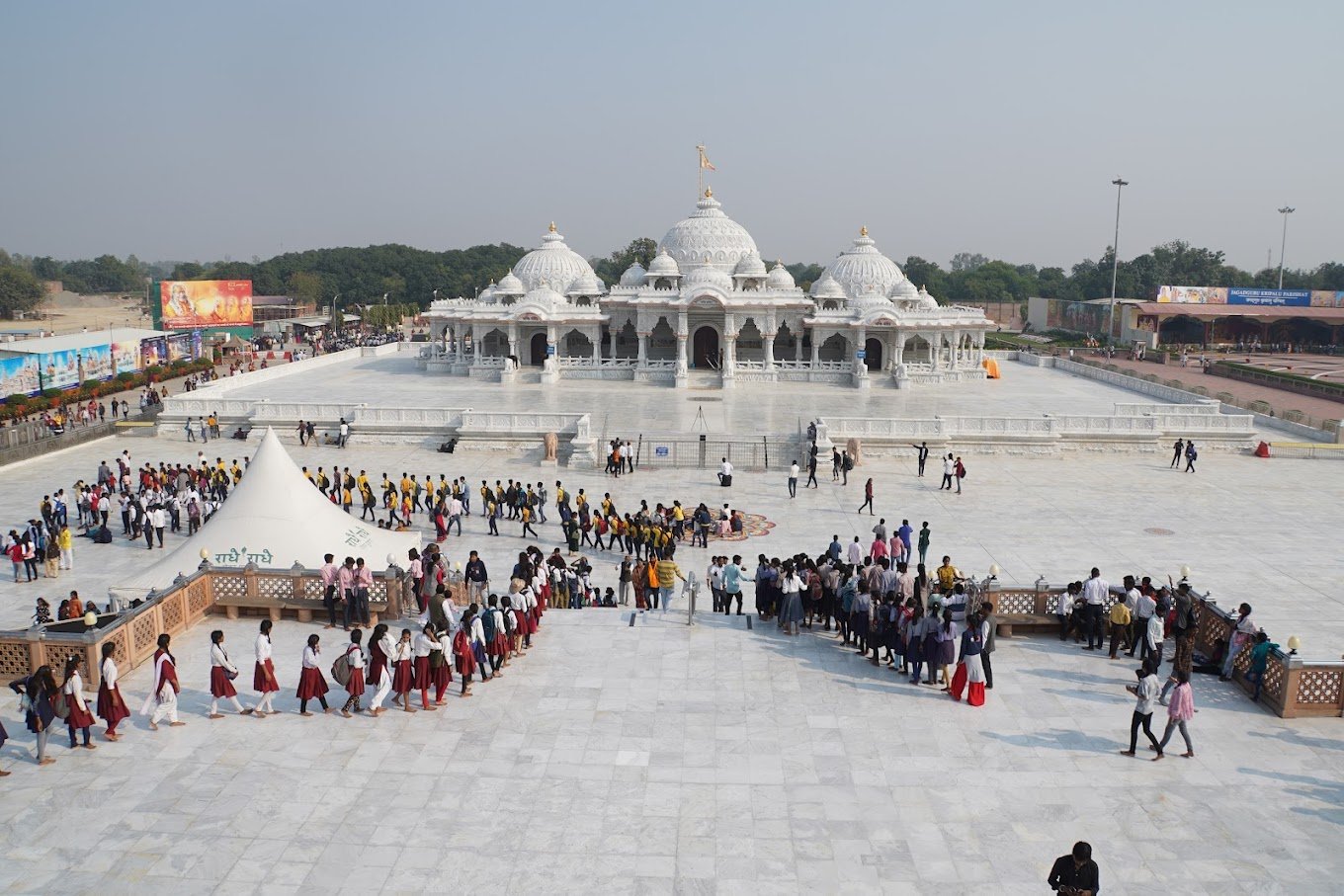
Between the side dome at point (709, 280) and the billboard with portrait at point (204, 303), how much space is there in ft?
93.0

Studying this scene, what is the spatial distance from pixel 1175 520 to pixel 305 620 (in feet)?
58.7

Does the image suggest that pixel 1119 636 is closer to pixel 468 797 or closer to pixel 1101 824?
pixel 1101 824

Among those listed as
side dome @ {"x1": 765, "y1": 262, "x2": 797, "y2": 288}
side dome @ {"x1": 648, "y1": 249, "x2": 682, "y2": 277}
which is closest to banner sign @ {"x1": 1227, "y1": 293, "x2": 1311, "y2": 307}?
side dome @ {"x1": 765, "y1": 262, "x2": 797, "y2": 288}

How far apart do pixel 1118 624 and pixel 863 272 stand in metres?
40.6

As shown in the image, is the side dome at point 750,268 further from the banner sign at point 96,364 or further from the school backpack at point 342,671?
the school backpack at point 342,671

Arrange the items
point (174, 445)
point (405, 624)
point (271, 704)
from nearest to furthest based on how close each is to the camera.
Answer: point (271, 704), point (405, 624), point (174, 445)

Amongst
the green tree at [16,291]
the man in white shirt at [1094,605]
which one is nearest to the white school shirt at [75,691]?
the man in white shirt at [1094,605]

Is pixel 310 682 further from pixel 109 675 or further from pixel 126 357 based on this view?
pixel 126 357

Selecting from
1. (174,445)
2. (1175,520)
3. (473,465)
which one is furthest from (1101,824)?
(174,445)

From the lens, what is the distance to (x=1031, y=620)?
13992mm

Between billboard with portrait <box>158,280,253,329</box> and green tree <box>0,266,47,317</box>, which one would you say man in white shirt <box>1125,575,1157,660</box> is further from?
green tree <box>0,266,47,317</box>

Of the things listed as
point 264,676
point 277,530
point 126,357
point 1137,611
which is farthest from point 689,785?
point 126,357

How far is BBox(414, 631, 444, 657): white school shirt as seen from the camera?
37.5 feet

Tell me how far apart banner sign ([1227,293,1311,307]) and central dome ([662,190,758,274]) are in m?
40.4
